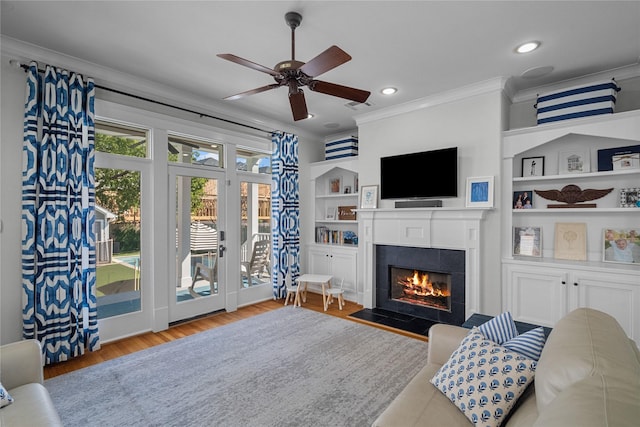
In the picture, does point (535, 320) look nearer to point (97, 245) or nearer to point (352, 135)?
point (352, 135)

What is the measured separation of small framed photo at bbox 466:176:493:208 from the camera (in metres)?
3.44

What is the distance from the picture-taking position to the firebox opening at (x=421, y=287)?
154 inches

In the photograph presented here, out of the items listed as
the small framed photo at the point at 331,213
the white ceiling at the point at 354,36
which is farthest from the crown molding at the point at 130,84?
the small framed photo at the point at 331,213

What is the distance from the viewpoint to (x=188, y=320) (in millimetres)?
3936

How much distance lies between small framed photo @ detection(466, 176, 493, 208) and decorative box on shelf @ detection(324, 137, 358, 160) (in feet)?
6.80

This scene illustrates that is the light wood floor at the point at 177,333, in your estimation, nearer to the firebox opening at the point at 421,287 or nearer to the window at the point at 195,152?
the firebox opening at the point at 421,287

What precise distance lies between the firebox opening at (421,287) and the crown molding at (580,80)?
230 cm

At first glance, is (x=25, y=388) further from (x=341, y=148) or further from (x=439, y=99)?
(x=341, y=148)

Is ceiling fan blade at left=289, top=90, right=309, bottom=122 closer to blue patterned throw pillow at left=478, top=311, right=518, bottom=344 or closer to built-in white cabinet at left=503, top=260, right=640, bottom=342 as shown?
blue patterned throw pillow at left=478, top=311, right=518, bottom=344

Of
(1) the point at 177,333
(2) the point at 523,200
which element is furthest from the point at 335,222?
(1) the point at 177,333

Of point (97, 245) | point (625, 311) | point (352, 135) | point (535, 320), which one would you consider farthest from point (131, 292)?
point (625, 311)

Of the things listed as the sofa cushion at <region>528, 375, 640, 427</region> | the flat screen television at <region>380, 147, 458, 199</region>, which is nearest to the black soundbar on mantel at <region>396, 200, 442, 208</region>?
the flat screen television at <region>380, 147, 458, 199</region>

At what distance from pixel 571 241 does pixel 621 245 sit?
38 centimetres

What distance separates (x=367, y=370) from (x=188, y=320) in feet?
7.98
